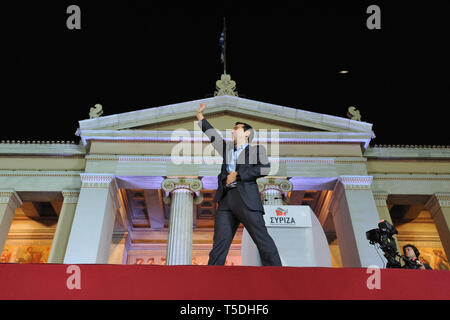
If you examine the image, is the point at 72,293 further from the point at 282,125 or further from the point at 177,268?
the point at 282,125

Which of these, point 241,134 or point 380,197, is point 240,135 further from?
point 380,197

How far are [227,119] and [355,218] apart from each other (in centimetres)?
798

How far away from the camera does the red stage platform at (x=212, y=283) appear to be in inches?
142

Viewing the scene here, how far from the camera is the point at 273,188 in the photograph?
1789 centimetres

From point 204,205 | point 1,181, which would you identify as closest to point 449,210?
point 204,205

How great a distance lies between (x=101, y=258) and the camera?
54.3 ft

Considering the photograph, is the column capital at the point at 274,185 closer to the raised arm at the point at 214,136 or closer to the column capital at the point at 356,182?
the column capital at the point at 356,182

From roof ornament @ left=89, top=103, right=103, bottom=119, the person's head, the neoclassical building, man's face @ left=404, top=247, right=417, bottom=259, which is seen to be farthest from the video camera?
roof ornament @ left=89, top=103, right=103, bottom=119

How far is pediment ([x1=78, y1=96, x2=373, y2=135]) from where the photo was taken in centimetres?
1962

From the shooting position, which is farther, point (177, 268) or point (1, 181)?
point (1, 181)

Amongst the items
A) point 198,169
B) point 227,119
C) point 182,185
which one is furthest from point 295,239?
point 227,119

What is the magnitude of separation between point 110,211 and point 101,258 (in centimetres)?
239
